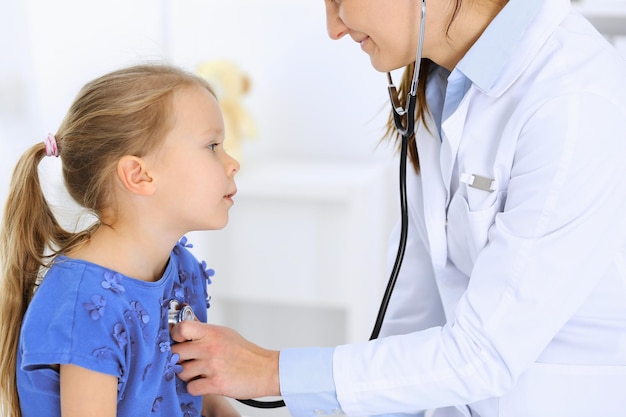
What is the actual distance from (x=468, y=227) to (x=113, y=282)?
548 mm

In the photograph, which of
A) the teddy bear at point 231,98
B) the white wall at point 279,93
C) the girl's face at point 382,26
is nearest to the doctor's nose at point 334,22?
the girl's face at point 382,26

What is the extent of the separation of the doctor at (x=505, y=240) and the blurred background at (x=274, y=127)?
2.39 feet

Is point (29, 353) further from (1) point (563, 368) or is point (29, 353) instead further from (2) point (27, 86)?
(2) point (27, 86)

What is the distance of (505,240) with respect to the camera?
1143 mm

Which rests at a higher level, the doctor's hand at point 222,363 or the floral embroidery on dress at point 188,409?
the doctor's hand at point 222,363

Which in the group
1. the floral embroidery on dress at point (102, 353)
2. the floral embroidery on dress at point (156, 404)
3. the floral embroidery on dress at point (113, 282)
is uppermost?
the floral embroidery on dress at point (113, 282)

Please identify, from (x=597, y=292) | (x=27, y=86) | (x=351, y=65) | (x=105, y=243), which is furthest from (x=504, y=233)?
(x=351, y=65)

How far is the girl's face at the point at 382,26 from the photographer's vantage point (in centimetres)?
127

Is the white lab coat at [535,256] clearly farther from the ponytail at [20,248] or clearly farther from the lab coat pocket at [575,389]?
the ponytail at [20,248]

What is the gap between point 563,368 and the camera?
123 cm

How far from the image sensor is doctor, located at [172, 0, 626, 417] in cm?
112


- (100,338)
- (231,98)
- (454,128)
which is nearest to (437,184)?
(454,128)

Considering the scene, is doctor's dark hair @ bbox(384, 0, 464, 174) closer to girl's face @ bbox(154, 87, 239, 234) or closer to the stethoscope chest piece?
girl's face @ bbox(154, 87, 239, 234)

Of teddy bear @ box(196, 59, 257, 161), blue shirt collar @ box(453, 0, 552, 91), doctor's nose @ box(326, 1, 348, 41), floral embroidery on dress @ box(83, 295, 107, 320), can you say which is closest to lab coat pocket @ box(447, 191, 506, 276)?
blue shirt collar @ box(453, 0, 552, 91)
